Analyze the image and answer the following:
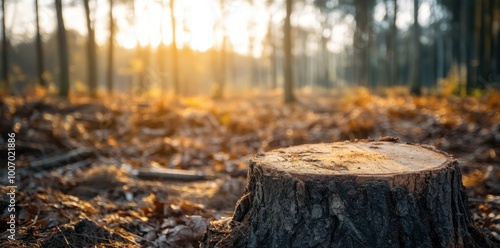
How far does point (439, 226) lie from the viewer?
6.85ft

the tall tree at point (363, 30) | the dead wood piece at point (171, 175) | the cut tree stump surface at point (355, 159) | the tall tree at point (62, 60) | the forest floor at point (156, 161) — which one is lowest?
the dead wood piece at point (171, 175)

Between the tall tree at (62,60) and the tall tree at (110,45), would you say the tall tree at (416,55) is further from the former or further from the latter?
the tall tree at (110,45)

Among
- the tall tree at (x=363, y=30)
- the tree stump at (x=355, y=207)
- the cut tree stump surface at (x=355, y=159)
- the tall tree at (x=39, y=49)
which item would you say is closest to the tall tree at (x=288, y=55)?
the tall tree at (x=39, y=49)

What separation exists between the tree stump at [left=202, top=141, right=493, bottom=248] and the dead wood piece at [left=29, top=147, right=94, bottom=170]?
3.94 m

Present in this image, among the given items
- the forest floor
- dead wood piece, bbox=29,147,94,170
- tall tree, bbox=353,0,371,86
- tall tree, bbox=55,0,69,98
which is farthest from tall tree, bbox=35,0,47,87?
tall tree, bbox=353,0,371,86

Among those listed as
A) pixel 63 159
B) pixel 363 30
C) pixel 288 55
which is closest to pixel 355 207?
pixel 63 159

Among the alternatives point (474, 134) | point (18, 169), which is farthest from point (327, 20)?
point (18, 169)

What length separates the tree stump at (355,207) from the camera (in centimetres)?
202

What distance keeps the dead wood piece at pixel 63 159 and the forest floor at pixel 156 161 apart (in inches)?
0.6

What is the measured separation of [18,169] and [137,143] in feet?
8.26

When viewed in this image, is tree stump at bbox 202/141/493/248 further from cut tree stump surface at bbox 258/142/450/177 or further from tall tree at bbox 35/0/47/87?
tall tree at bbox 35/0/47/87

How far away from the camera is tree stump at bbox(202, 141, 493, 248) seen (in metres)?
2.02

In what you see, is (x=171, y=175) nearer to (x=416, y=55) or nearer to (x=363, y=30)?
(x=416, y=55)

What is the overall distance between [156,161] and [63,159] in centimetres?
145
